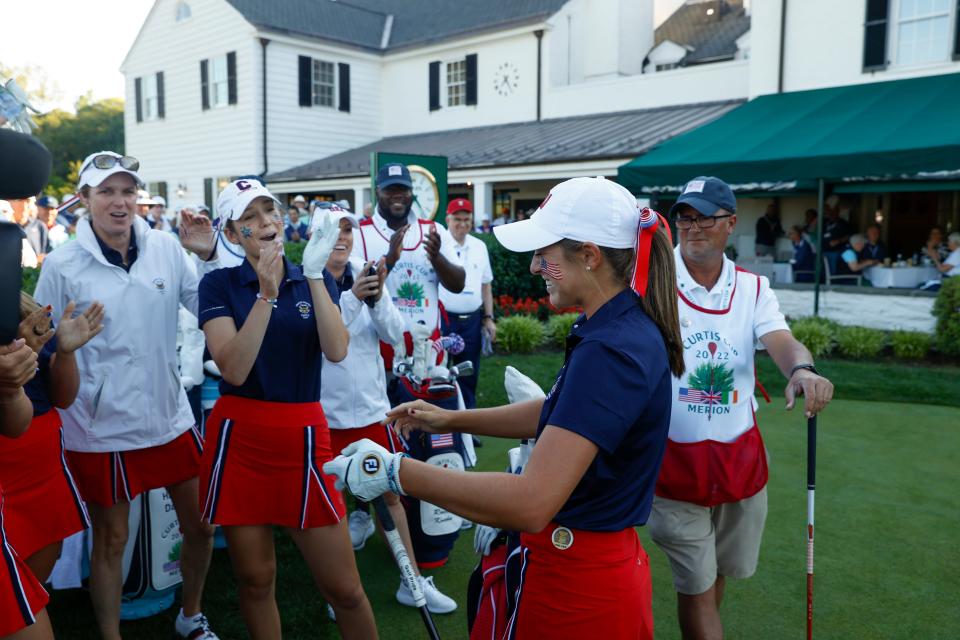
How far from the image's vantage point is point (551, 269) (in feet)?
6.86

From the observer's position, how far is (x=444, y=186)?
23.9ft

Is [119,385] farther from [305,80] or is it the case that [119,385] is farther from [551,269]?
[305,80]

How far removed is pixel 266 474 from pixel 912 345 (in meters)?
10.3

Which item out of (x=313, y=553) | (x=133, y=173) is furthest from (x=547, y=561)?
(x=133, y=173)

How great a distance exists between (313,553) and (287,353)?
0.81 m

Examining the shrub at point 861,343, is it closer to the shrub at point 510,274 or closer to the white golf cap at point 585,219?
the shrub at point 510,274

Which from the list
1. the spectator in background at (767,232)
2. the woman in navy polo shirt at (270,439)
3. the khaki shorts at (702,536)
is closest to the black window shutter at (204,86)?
the spectator in background at (767,232)

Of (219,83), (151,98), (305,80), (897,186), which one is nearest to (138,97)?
(151,98)

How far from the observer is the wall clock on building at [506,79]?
73.9 ft

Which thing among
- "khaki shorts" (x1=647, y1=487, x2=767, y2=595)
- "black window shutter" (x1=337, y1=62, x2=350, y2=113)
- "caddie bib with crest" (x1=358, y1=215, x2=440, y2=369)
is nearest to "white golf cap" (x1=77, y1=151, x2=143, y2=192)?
"caddie bib with crest" (x1=358, y1=215, x2=440, y2=369)

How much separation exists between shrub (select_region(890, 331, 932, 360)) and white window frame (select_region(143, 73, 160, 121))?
83.1 feet

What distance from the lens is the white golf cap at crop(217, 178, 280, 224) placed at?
10.5 ft

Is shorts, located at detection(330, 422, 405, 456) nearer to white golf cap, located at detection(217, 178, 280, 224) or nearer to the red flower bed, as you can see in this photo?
white golf cap, located at detection(217, 178, 280, 224)

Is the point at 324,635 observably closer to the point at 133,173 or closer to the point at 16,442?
the point at 16,442
